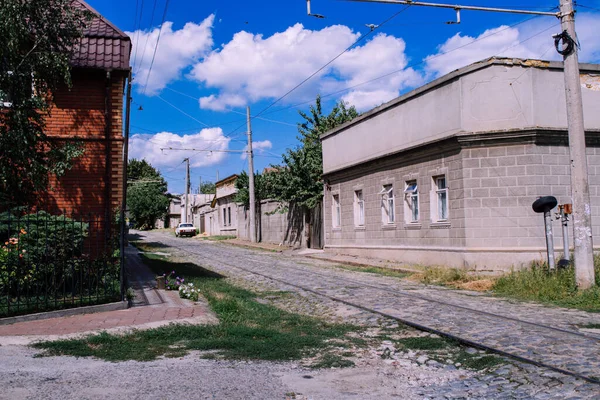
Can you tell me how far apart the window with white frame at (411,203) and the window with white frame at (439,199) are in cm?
124

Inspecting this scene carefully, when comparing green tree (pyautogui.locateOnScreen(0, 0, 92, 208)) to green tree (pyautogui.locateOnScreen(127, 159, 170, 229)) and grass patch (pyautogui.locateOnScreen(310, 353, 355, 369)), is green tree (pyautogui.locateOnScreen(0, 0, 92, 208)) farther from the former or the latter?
green tree (pyautogui.locateOnScreen(127, 159, 170, 229))

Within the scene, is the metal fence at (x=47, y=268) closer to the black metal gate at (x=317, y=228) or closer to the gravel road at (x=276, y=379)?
the gravel road at (x=276, y=379)

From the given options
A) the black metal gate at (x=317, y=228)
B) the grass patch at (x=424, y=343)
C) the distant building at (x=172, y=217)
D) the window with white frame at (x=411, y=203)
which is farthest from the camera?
the distant building at (x=172, y=217)

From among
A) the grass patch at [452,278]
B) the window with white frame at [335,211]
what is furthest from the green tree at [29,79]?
the window with white frame at [335,211]

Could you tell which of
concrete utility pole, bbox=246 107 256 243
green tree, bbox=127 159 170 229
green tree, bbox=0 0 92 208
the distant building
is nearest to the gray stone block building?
green tree, bbox=0 0 92 208

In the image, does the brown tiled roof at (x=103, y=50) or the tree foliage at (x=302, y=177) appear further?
the tree foliage at (x=302, y=177)

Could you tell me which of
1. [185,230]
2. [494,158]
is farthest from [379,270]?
[185,230]

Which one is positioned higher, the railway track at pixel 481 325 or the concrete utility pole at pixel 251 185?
the concrete utility pole at pixel 251 185

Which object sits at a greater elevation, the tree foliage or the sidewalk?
the tree foliage

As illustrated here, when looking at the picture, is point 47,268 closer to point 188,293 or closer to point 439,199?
point 188,293

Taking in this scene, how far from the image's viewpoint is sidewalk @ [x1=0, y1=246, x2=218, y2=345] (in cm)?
862

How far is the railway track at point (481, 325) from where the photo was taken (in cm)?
698

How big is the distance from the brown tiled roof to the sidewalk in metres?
5.18

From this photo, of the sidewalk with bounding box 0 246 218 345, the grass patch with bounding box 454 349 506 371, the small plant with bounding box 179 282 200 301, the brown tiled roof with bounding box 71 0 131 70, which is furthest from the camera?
the brown tiled roof with bounding box 71 0 131 70
